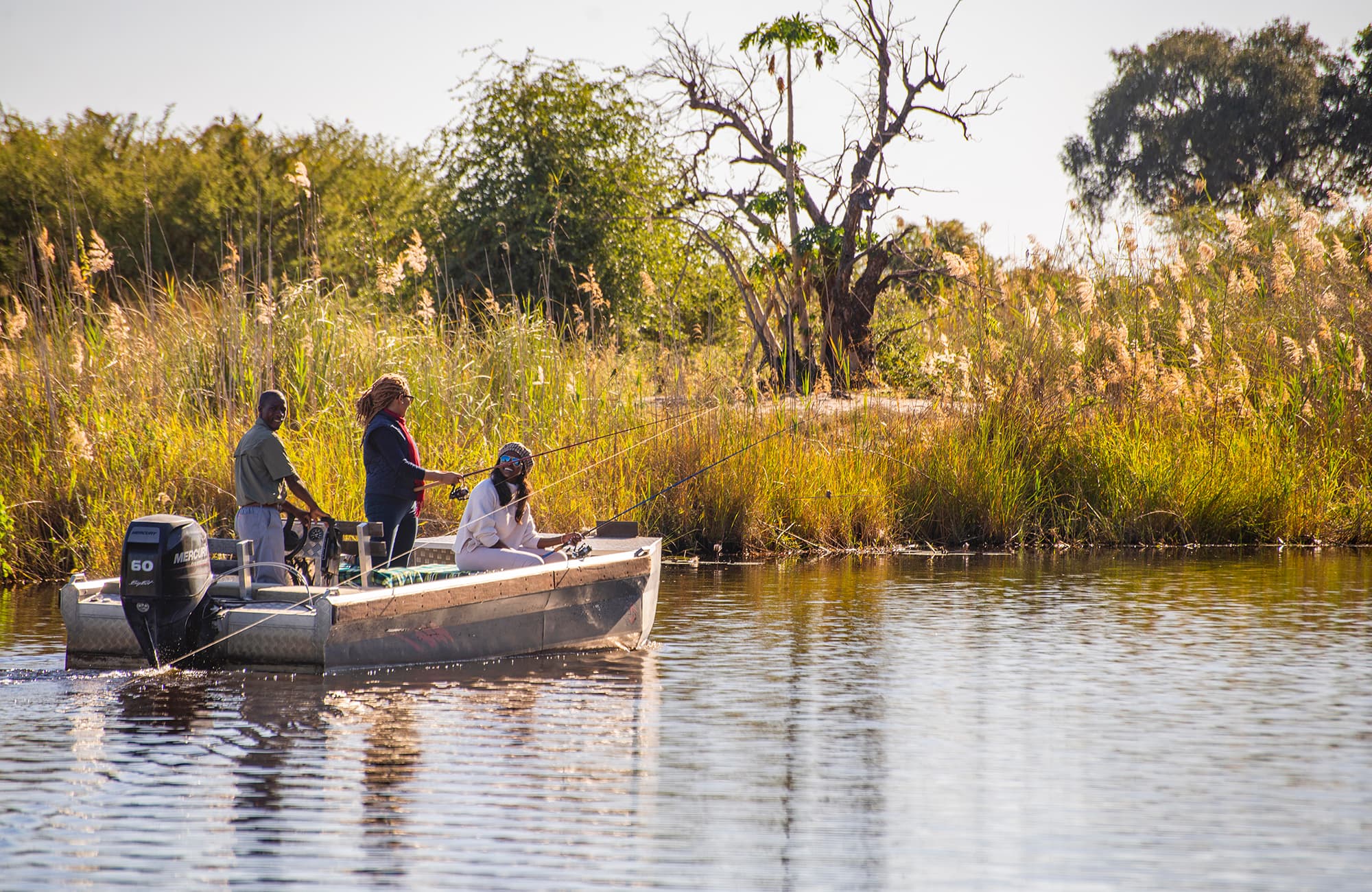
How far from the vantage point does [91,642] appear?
845 cm

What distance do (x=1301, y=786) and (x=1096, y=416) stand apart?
377 inches

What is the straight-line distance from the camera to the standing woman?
31.3 feet

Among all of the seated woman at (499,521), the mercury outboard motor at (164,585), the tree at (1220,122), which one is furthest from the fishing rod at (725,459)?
the tree at (1220,122)

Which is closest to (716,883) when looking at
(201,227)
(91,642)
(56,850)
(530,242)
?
(56,850)

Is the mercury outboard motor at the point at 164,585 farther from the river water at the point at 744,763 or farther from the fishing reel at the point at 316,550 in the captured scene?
the fishing reel at the point at 316,550

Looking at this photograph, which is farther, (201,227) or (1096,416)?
(201,227)

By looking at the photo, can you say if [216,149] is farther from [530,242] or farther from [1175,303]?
[1175,303]

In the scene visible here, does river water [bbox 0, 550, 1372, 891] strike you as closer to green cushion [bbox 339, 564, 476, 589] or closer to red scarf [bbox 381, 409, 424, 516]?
green cushion [bbox 339, 564, 476, 589]

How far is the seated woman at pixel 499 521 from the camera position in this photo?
30.3 feet

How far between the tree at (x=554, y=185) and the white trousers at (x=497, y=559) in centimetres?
1423

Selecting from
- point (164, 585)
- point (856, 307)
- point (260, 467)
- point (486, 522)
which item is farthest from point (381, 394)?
point (856, 307)

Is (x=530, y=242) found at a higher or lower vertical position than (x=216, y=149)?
lower

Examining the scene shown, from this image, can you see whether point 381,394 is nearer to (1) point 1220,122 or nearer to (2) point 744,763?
(2) point 744,763

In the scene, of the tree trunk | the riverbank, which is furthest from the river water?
the tree trunk
